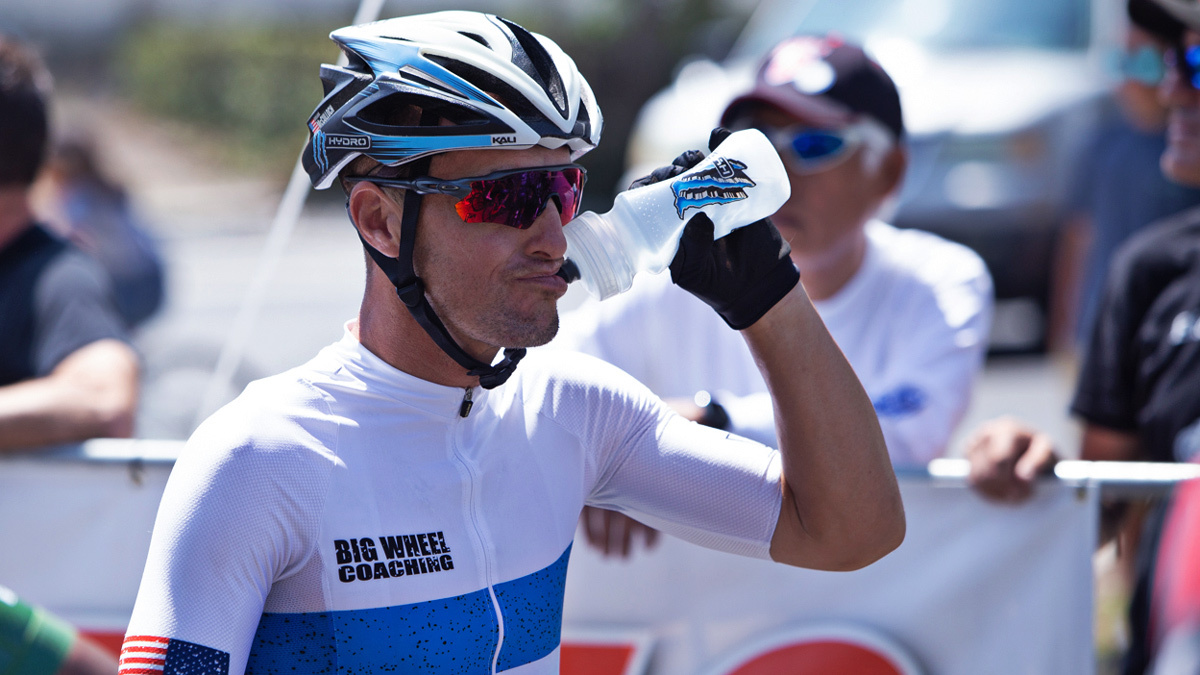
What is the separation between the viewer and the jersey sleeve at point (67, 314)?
10.9ft

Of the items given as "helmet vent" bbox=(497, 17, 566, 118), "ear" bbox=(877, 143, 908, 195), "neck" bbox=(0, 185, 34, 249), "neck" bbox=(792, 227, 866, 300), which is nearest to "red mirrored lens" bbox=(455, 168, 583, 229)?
"helmet vent" bbox=(497, 17, 566, 118)

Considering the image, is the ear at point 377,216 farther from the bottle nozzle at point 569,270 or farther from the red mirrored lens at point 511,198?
the bottle nozzle at point 569,270

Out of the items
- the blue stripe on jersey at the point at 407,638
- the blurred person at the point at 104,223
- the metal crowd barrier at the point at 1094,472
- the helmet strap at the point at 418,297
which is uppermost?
the helmet strap at the point at 418,297

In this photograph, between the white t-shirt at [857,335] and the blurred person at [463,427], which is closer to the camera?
the blurred person at [463,427]

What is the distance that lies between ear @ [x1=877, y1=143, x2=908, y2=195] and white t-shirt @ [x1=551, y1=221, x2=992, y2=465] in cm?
38

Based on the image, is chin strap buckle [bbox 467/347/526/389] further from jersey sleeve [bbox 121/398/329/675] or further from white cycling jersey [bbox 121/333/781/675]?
jersey sleeve [bbox 121/398/329/675]

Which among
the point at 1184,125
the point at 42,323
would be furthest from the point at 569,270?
the point at 1184,125

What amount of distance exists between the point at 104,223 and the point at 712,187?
19.8ft

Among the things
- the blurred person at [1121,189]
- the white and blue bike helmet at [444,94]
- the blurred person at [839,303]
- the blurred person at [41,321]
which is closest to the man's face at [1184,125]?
the blurred person at [839,303]

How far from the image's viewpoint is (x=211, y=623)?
174 centimetres

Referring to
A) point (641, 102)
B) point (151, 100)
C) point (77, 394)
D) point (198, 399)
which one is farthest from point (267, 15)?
point (77, 394)

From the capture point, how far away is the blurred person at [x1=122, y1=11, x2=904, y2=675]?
187 centimetres

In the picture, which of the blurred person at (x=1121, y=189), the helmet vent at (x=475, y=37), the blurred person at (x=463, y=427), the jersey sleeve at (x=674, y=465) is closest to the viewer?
the blurred person at (x=463, y=427)

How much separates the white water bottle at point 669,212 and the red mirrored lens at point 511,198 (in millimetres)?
69
